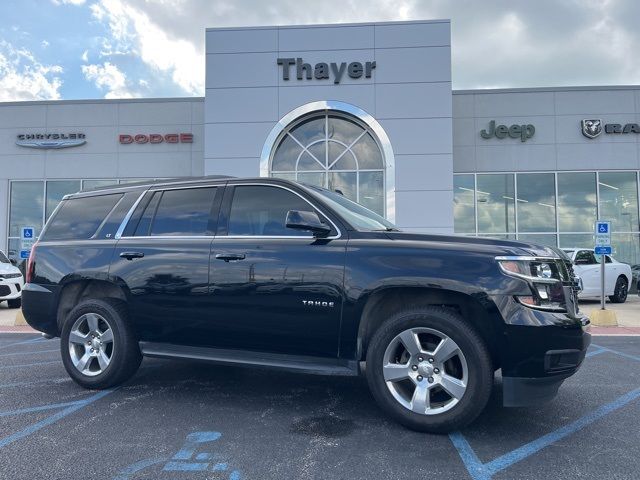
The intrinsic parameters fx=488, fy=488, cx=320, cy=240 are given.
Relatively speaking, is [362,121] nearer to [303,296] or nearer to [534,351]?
[303,296]

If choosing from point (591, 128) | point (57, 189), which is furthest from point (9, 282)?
point (591, 128)

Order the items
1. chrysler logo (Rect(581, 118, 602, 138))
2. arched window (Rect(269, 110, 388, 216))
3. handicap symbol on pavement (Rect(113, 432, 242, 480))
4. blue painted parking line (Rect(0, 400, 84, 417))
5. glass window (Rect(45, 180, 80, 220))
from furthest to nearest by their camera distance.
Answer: glass window (Rect(45, 180, 80, 220)) → chrysler logo (Rect(581, 118, 602, 138)) → arched window (Rect(269, 110, 388, 216)) → blue painted parking line (Rect(0, 400, 84, 417)) → handicap symbol on pavement (Rect(113, 432, 242, 480))

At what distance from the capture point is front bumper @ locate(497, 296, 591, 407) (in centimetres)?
321

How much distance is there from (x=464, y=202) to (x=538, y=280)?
15521mm

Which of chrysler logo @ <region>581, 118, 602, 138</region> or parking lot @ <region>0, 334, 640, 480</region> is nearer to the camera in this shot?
parking lot @ <region>0, 334, 640, 480</region>

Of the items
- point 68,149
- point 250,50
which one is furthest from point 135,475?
point 68,149

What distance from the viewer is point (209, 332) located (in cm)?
402

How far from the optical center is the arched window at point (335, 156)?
1581 centimetres

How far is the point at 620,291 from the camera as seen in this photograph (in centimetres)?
1452

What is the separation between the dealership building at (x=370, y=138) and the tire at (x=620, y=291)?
343 cm

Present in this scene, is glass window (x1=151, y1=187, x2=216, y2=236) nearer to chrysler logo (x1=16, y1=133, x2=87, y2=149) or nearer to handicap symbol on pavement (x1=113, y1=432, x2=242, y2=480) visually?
handicap symbol on pavement (x1=113, y1=432, x2=242, y2=480)

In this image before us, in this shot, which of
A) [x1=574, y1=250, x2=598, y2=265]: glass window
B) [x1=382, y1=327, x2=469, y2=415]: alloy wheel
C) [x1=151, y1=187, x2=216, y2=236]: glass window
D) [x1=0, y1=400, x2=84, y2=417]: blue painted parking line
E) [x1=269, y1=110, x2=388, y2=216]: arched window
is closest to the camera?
[x1=382, y1=327, x2=469, y2=415]: alloy wheel

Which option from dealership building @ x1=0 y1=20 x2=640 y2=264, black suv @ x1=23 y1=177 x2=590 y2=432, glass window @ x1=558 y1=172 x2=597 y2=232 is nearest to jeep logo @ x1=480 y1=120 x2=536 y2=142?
dealership building @ x1=0 y1=20 x2=640 y2=264

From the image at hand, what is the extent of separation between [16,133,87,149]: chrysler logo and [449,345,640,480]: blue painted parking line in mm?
19299
